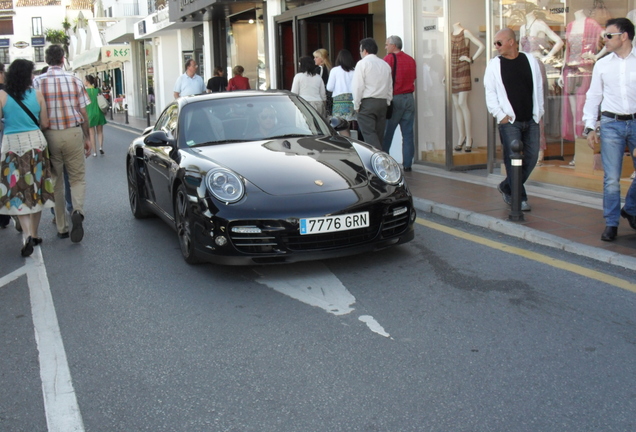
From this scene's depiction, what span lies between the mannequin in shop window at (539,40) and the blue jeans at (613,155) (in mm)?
3031

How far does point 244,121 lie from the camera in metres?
6.72

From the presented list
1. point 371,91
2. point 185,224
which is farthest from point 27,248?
point 371,91

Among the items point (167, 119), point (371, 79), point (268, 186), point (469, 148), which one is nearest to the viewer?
point (268, 186)

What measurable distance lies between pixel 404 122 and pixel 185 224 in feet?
18.4

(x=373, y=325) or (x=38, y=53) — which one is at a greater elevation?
(x=38, y=53)

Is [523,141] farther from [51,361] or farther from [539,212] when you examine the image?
[51,361]

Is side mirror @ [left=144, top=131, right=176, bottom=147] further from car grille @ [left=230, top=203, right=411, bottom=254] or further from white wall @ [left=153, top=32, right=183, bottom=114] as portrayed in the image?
white wall @ [left=153, top=32, right=183, bottom=114]

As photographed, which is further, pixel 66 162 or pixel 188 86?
pixel 188 86

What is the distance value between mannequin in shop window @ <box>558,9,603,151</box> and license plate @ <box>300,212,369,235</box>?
4.63 meters

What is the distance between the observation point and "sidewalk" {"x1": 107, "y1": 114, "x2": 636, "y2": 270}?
19.6 feet

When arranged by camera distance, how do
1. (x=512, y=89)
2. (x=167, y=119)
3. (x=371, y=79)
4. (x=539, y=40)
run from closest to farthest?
(x=512, y=89), (x=167, y=119), (x=539, y=40), (x=371, y=79)

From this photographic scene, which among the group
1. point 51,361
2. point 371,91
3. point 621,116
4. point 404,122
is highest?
point 371,91

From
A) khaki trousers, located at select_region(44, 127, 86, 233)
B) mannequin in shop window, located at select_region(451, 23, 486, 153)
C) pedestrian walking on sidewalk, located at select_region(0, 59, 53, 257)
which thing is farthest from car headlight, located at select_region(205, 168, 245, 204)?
mannequin in shop window, located at select_region(451, 23, 486, 153)

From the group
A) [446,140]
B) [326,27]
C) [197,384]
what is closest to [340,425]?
[197,384]
